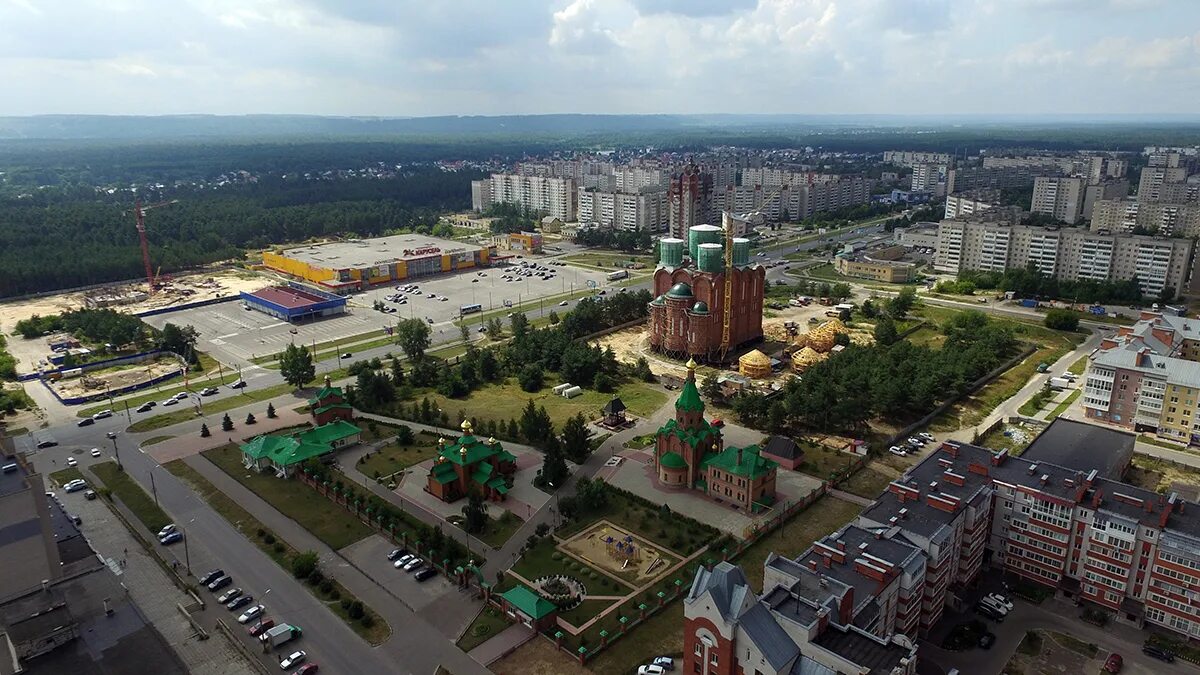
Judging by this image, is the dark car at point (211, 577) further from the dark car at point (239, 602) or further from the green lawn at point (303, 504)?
the green lawn at point (303, 504)

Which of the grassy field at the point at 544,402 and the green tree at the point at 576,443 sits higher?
the green tree at the point at 576,443

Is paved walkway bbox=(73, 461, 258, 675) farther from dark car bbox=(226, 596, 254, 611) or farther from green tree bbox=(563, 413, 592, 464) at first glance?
green tree bbox=(563, 413, 592, 464)

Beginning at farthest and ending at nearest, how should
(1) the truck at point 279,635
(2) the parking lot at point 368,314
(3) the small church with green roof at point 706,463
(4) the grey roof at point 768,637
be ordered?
(2) the parking lot at point 368,314, (3) the small church with green roof at point 706,463, (1) the truck at point 279,635, (4) the grey roof at point 768,637

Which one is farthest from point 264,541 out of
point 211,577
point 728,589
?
point 728,589

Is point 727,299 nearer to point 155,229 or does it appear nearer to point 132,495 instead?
point 132,495

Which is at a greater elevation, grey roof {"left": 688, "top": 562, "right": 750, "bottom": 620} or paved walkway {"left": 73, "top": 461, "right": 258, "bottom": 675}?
grey roof {"left": 688, "top": 562, "right": 750, "bottom": 620}

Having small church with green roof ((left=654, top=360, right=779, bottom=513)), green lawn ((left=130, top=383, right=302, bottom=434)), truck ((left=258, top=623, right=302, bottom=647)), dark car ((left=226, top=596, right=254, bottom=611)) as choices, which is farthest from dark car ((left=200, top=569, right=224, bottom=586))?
small church with green roof ((left=654, top=360, right=779, bottom=513))

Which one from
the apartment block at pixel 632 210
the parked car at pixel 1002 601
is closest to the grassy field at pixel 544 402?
the parked car at pixel 1002 601
